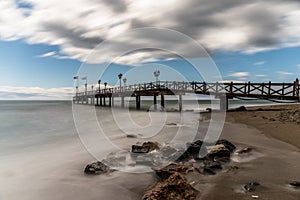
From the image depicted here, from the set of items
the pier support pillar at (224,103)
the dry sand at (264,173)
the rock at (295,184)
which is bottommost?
the dry sand at (264,173)

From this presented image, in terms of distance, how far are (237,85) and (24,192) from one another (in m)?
22.5

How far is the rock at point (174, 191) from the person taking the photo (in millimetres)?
4922

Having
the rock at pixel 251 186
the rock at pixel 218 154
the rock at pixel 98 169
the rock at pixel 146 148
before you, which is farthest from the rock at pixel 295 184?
the rock at pixel 98 169

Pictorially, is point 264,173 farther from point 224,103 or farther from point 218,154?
point 224,103

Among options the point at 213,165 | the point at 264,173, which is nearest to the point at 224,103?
the point at 213,165

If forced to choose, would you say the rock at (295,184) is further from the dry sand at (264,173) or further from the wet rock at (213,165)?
the wet rock at (213,165)

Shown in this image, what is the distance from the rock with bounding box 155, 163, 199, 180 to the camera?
249 inches

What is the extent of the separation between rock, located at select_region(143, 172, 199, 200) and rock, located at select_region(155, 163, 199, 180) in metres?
1.11

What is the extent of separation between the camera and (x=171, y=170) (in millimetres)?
6441

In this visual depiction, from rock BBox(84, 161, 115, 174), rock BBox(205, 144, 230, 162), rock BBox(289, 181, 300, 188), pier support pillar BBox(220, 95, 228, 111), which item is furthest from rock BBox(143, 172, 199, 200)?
pier support pillar BBox(220, 95, 228, 111)

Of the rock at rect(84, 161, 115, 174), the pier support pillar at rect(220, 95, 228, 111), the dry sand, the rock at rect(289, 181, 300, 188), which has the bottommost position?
the rock at rect(84, 161, 115, 174)

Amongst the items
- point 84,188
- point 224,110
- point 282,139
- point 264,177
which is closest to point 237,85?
point 224,110

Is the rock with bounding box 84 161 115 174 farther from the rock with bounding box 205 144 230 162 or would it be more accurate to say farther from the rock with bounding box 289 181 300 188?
the rock with bounding box 289 181 300 188

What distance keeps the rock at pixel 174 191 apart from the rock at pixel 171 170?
1106 millimetres
